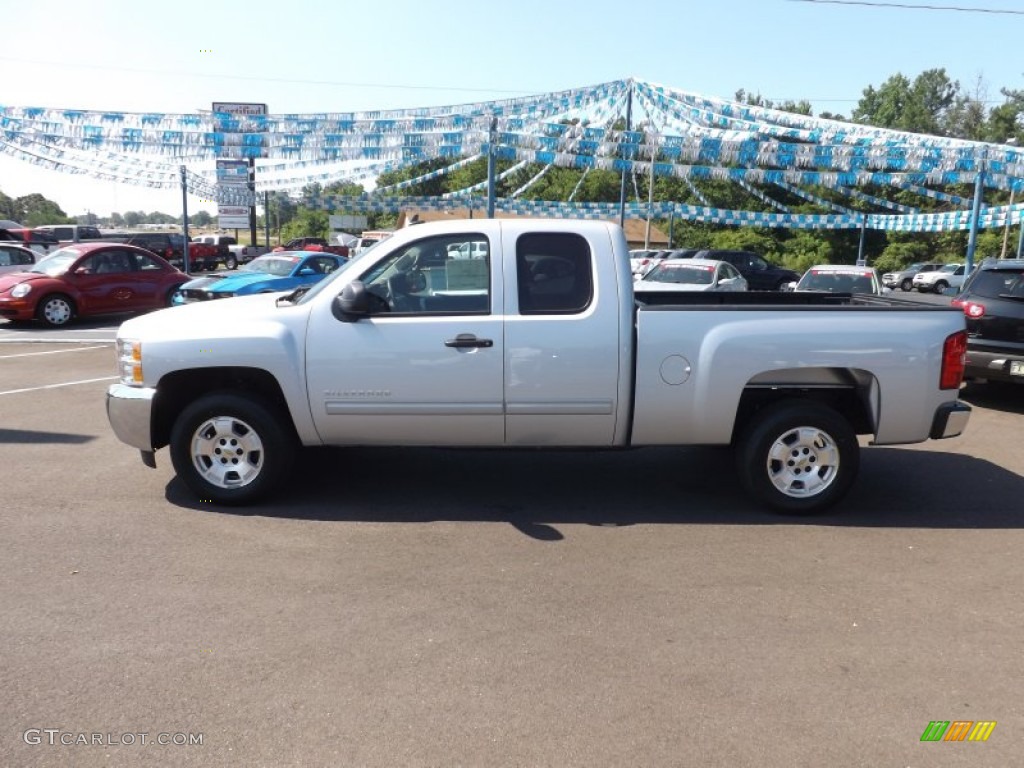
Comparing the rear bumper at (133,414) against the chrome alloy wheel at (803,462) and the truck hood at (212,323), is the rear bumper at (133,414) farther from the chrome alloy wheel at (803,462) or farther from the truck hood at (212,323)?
the chrome alloy wheel at (803,462)

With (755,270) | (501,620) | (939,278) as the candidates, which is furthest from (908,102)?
(501,620)

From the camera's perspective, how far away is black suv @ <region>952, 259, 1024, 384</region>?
903 cm

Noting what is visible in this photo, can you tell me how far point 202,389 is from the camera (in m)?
5.77

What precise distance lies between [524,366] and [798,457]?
1983 mm

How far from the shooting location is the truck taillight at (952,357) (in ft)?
18.0

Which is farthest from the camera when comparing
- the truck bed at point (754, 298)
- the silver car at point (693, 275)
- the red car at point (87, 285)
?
the silver car at point (693, 275)

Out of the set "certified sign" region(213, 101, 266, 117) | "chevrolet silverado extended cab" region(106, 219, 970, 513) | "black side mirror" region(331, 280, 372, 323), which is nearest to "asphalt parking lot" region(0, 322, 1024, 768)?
"chevrolet silverado extended cab" region(106, 219, 970, 513)

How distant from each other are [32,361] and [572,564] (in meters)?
10.1

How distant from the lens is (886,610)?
4.27 meters

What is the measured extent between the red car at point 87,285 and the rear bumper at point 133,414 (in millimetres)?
11493

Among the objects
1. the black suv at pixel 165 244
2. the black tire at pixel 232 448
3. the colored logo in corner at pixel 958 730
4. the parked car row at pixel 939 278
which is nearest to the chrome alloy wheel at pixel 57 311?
the black tire at pixel 232 448

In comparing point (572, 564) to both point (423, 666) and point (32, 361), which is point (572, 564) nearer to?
point (423, 666)

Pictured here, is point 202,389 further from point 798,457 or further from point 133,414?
point 798,457

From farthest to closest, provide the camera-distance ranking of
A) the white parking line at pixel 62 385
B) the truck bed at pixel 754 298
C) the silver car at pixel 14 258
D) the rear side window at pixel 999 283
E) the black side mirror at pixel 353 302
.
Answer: the silver car at pixel 14 258 < the white parking line at pixel 62 385 < the rear side window at pixel 999 283 < the truck bed at pixel 754 298 < the black side mirror at pixel 353 302
